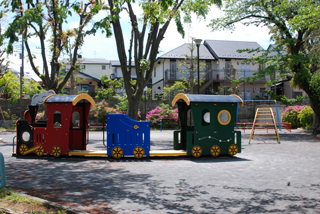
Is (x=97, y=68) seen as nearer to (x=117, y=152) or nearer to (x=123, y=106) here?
(x=123, y=106)

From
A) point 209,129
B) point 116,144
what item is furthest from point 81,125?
point 209,129

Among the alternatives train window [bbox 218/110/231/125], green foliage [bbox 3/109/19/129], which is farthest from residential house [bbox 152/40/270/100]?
train window [bbox 218/110/231/125]

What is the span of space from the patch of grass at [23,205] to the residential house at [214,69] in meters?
32.0

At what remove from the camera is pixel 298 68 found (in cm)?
2067

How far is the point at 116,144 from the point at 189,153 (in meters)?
2.41

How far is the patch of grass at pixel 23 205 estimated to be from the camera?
4379 millimetres

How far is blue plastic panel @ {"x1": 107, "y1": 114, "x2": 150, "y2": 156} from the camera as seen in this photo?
989cm

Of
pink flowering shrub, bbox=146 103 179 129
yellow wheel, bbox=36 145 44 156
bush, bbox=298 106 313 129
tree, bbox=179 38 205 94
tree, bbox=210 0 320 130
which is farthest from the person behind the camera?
tree, bbox=179 38 205 94

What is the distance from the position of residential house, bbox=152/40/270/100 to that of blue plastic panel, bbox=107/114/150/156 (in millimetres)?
26655

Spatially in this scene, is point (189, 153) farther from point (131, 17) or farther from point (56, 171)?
point (131, 17)

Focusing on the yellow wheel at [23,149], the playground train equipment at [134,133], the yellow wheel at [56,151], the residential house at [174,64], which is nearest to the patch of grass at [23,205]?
the playground train equipment at [134,133]

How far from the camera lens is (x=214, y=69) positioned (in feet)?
121

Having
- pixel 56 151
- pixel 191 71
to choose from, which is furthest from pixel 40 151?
pixel 191 71

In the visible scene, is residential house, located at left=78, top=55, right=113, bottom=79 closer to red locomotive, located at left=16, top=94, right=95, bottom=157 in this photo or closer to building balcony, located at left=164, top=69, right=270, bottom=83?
building balcony, located at left=164, top=69, right=270, bottom=83
